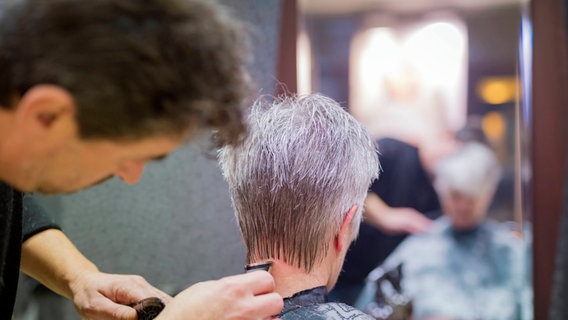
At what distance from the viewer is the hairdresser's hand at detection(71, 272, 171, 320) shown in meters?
1.44

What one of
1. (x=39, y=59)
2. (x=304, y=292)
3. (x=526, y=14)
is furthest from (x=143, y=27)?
(x=526, y=14)

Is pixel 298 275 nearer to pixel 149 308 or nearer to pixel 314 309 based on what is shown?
pixel 314 309

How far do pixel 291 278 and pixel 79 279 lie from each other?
1.88 ft

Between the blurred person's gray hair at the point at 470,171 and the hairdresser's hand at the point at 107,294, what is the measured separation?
1.49m

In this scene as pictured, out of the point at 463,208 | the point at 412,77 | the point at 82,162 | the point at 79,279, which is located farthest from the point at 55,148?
the point at 463,208

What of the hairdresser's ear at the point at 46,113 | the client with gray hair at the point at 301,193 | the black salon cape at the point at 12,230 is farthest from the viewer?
the client with gray hair at the point at 301,193

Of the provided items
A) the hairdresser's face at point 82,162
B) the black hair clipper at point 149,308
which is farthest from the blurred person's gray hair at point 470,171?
the hairdresser's face at point 82,162

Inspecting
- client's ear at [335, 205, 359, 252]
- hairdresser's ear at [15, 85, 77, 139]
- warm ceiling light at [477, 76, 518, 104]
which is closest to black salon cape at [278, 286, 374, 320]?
client's ear at [335, 205, 359, 252]

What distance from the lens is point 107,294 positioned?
149 centimetres

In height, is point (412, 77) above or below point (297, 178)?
Result: above

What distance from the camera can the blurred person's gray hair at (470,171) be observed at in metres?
2.61

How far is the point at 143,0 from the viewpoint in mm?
893

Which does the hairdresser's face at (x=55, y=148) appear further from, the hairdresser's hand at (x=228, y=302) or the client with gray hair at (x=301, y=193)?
the client with gray hair at (x=301, y=193)

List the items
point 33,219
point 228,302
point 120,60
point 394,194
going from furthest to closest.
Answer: point 394,194, point 33,219, point 228,302, point 120,60
